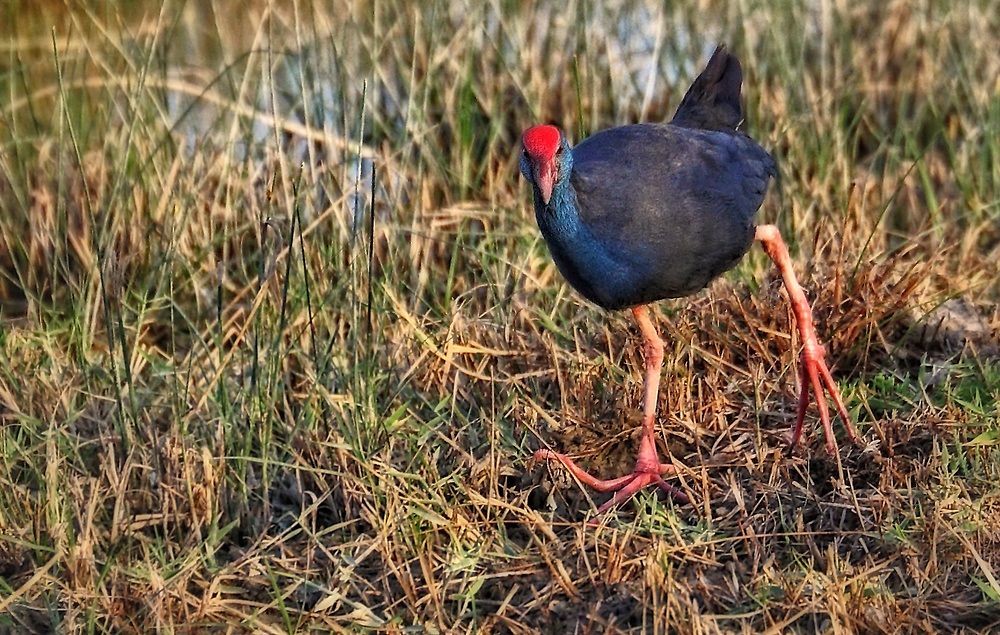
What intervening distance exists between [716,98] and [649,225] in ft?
2.57

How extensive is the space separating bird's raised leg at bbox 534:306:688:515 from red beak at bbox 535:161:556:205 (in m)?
0.44

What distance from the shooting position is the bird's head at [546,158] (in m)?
2.69

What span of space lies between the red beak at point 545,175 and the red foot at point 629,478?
0.54m

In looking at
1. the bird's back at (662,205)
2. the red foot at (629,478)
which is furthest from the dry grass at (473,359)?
the bird's back at (662,205)

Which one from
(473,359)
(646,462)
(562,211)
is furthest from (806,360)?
(473,359)

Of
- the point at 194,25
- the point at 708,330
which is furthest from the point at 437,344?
the point at 194,25

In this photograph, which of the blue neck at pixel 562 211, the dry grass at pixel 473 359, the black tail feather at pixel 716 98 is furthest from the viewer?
the black tail feather at pixel 716 98

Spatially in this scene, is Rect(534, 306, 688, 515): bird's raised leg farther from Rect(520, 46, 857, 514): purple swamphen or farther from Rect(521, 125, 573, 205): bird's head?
Rect(521, 125, 573, 205): bird's head

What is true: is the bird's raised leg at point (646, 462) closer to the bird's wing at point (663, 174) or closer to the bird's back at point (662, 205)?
the bird's back at point (662, 205)

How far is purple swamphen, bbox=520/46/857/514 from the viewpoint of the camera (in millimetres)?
2762

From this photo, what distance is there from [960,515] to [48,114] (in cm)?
395


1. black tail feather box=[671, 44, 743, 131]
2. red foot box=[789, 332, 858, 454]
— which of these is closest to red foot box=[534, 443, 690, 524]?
red foot box=[789, 332, 858, 454]

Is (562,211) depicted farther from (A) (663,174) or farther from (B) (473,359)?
(B) (473,359)

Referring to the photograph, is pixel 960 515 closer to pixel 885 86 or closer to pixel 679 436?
pixel 679 436
